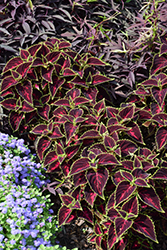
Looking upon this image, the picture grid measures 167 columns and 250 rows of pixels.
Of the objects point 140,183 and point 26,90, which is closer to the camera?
point 140,183

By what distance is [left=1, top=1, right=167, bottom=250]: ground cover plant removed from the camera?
2.05m

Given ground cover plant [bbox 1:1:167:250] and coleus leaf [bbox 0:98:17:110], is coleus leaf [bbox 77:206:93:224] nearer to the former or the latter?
ground cover plant [bbox 1:1:167:250]

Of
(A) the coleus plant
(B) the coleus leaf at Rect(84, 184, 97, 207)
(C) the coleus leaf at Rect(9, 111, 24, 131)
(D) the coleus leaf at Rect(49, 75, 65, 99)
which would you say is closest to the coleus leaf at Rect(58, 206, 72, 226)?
(A) the coleus plant

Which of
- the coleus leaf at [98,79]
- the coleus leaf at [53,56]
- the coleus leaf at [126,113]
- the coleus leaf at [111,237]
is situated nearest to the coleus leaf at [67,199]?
the coleus leaf at [111,237]

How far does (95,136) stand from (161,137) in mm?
535

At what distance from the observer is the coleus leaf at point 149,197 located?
1988 millimetres

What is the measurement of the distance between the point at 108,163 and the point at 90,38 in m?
1.38

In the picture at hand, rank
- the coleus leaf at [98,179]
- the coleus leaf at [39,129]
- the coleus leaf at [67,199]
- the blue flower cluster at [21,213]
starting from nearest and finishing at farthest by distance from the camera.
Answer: the blue flower cluster at [21,213] → the coleus leaf at [98,179] → the coleus leaf at [67,199] → the coleus leaf at [39,129]

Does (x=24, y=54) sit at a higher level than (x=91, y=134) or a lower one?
higher

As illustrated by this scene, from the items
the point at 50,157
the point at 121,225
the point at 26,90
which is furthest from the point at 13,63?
the point at 121,225

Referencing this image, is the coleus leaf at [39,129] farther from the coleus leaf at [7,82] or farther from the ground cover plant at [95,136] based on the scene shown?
the coleus leaf at [7,82]

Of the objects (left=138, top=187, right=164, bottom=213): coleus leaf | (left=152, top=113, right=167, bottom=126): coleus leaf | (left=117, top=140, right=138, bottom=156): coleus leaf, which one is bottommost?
(left=138, top=187, right=164, bottom=213): coleus leaf

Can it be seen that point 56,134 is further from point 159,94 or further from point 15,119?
point 159,94

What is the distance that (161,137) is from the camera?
2346 mm
